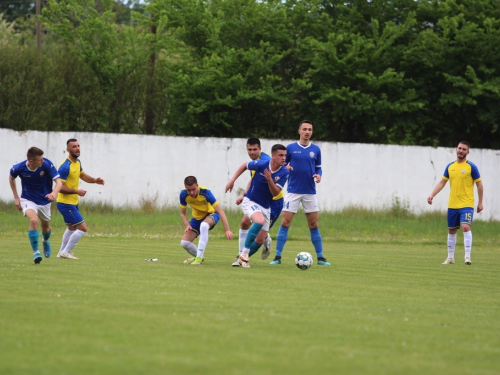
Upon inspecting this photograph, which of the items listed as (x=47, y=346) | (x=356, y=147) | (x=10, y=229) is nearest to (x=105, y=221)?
(x=10, y=229)

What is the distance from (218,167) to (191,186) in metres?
15.5

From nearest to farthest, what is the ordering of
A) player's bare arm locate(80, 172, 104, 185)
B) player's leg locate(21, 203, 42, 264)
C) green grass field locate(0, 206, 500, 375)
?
1. green grass field locate(0, 206, 500, 375)
2. player's leg locate(21, 203, 42, 264)
3. player's bare arm locate(80, 172, 104, 185)

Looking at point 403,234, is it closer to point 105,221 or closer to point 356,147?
point 356,147

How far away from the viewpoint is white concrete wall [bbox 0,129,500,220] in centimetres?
2770

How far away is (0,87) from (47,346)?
82.6 feet

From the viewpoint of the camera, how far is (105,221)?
82.2 feet

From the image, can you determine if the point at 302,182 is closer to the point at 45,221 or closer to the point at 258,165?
the point at 258,165

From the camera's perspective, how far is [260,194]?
13562mm

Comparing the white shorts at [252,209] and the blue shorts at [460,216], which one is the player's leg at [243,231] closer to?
the white shorts at [252,209]

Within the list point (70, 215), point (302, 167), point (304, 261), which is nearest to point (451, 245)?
point (302, 167)

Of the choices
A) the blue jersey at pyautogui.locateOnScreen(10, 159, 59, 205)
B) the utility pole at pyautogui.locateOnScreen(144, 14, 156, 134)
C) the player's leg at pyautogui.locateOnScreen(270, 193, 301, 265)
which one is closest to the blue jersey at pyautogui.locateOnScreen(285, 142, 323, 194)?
the player's leg at pyautogui.locateOnScreen(270, 193, 301, 265)

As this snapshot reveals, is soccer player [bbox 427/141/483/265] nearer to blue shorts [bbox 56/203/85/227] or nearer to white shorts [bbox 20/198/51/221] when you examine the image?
blue shorts [bbox 56/203/85/227]

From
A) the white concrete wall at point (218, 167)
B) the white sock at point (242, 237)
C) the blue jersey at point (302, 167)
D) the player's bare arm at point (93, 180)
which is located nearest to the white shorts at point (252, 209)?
the white sock at point (242, 237)

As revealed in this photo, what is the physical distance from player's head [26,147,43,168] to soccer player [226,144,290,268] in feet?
10.8
